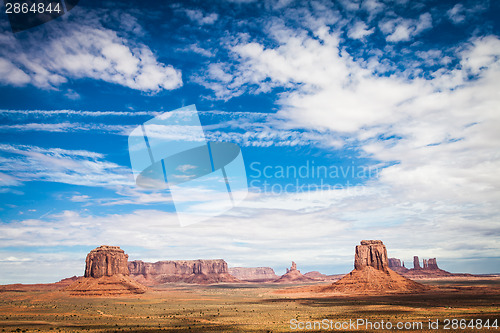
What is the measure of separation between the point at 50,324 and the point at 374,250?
119 metres

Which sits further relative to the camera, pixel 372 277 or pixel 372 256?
pixel 372 256


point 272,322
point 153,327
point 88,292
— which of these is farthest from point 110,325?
point 88,292

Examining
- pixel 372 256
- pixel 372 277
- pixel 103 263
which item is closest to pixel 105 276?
pixel 103 263

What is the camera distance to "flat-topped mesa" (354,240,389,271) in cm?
13412

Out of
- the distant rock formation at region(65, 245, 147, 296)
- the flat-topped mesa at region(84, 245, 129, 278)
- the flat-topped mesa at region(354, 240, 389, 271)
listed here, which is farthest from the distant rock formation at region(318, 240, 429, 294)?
the flat-topped mesa at region(84, 245, 129, 278)

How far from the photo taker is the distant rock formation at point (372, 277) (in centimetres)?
11994

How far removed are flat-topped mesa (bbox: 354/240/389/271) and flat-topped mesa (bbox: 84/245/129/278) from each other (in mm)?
102512

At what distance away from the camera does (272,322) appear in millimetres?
51844

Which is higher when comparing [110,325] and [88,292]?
[110,325]

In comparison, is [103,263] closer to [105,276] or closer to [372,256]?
[105,276]

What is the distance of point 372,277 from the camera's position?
418ft

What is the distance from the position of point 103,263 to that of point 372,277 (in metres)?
110

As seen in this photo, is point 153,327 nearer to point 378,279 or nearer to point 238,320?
point 238,320

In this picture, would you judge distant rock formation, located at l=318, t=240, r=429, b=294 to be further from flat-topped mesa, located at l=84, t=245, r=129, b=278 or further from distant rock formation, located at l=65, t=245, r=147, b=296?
flat-topped mesa, located at l=84, t=245, r=129, b=278
